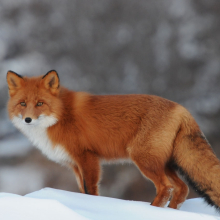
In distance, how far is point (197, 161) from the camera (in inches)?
97.8

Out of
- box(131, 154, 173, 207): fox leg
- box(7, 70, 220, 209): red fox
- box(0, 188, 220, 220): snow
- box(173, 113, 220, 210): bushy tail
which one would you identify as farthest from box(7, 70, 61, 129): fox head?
box(173, 113, 220, 210): bushy tail

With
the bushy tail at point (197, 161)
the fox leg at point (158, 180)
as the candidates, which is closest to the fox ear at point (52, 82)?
the fox leg at point (158, 180)

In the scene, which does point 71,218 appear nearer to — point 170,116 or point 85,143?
point 85,143

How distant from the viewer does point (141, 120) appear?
2.74 m

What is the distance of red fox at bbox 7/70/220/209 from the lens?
2.55 metres

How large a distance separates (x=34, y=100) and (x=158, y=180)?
1.35 meters

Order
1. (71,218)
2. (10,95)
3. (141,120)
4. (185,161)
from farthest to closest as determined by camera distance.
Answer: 1. (10,95)
2. (141,120)
3. (185,161)
4. (71,218)

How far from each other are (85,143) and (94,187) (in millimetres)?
429

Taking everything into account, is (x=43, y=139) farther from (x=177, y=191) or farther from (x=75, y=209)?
(x=177, y=191)

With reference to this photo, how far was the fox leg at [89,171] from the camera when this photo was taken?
2746 mm

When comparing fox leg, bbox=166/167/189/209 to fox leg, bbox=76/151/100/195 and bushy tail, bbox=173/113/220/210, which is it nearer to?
bushy tail, bbox=173/113/220/210

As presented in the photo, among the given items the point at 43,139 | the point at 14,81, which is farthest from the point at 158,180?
the point at 14,81

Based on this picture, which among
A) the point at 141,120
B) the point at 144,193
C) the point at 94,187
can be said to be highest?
the point at 141,120

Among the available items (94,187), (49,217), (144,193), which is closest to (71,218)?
(49,217)
